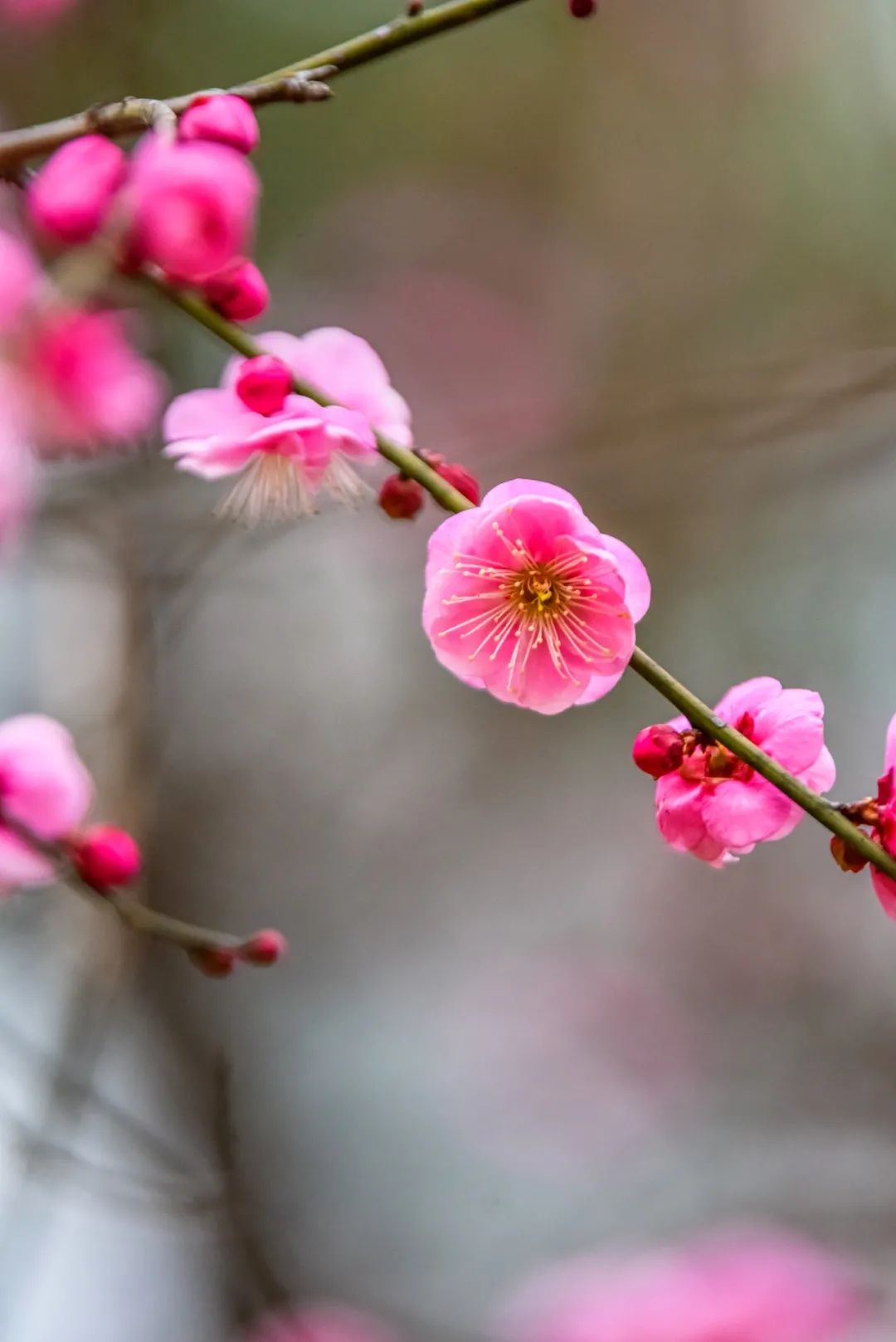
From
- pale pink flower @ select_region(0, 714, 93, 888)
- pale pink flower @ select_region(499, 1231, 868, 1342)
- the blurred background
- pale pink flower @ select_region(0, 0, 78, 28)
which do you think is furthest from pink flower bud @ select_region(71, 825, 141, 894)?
pale pink flower @ select_region(0, 0, 78, 28)

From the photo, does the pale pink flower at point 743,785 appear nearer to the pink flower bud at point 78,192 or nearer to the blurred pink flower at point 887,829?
the blurred pink flower at point 887,829

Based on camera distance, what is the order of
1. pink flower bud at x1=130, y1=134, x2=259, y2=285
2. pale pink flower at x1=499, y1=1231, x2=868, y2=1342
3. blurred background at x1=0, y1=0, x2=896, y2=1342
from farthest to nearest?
blurred background at x1=0, y1=0, x2=896, y2=1342 → pale pink flower at x1=499, y1=1231, x2=868, y2=1342 → pink flower bud at x1=130, y1=134, x2=259, y2=285

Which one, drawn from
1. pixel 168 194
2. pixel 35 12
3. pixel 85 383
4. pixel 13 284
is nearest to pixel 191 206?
pixel 168 194

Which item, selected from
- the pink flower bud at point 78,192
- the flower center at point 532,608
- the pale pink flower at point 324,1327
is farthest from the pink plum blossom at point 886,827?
the pale pink flower at point 324,1327

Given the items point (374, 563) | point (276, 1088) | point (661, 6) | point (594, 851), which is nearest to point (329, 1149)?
point (276, 1088)

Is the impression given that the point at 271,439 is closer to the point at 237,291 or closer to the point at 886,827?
Answer: the point at 237,291

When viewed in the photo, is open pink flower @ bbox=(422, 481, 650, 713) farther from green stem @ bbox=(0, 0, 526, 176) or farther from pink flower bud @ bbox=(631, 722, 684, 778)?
green stem @ bbox=(0, 0, 526, 176)
